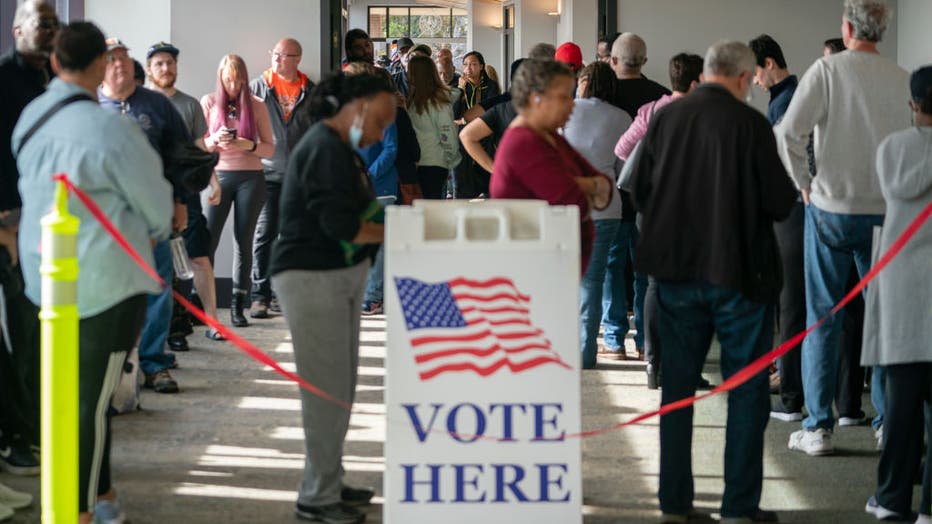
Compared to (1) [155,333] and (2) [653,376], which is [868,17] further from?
(1) [155,333]

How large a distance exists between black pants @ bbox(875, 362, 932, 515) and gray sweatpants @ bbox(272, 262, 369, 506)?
1.83m

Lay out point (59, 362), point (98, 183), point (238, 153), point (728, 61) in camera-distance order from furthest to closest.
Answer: point (238, 153) < point (728, 61) < point (98, 183) < point (59, 362)

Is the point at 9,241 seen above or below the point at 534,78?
below

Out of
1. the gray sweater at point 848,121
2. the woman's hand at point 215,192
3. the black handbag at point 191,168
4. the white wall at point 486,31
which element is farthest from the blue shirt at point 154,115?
the white wall at point 486,31

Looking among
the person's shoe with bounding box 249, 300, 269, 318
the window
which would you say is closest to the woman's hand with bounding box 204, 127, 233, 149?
the person's shoe with bounding box 249, 300, 269, 318

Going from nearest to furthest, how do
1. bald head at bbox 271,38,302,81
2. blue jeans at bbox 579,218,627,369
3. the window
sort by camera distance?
blue jeans at bbox 579,218,627,369 → bald head at bbox 271,38,302,81 → the window

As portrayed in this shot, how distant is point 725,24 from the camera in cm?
1073

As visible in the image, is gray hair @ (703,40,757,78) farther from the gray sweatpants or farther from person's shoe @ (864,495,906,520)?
person's shoe @ (864,495,906,520)

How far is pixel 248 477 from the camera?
17.7ft

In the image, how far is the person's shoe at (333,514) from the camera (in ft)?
15.6

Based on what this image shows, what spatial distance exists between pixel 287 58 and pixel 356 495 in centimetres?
502

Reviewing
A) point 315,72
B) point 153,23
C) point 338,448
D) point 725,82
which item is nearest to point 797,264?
point 725,82

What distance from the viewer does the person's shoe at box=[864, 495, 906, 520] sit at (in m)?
4.79

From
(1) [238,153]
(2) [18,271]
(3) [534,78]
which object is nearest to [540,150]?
(3) [534,78]
